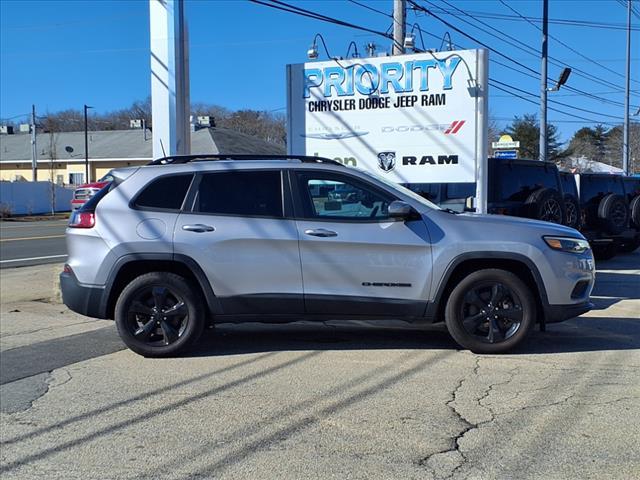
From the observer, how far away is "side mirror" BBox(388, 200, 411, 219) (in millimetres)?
5801

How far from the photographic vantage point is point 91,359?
6359 mm

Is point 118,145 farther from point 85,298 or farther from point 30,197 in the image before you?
point 85,298

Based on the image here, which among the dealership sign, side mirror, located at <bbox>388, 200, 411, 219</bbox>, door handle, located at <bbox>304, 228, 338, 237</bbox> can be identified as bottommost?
door handle, located at <bbox>304, 228, 338, 237</bbox>

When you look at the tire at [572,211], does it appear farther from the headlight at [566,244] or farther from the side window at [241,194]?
the side window at [241,194]

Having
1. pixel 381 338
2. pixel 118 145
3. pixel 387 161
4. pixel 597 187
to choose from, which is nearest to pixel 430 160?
pixel 387 161

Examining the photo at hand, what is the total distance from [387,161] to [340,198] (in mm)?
4474

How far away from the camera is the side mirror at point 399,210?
5.80 metres

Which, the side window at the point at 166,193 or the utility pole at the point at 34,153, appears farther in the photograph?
the utility pole at the point at 34,153

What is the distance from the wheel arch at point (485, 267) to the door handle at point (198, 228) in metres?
2.15

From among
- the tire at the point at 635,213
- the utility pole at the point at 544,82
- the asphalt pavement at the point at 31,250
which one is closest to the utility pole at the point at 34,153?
the asphalt pavement at the point at 31,250

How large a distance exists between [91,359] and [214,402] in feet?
6.53

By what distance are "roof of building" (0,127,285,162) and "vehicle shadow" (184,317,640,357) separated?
36617 mm

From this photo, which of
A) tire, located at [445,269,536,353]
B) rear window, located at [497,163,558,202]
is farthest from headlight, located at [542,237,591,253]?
rear window, located at [497,163,558,202]

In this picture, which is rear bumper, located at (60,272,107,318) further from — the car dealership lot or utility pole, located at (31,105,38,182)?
utility pole, located at (31,105,38,182)
